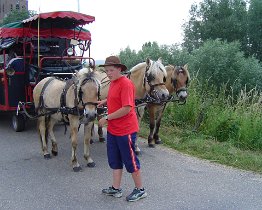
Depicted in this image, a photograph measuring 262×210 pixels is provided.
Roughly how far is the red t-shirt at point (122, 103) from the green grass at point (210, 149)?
2.65 meters

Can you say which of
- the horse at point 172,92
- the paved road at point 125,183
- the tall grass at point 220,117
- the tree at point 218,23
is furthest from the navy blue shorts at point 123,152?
the tree at point 218,23

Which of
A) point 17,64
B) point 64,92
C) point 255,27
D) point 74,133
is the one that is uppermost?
point 255,27

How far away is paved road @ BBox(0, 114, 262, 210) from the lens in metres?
4.60

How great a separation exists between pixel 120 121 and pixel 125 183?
4.39ft

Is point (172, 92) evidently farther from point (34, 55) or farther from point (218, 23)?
point (218, 23)

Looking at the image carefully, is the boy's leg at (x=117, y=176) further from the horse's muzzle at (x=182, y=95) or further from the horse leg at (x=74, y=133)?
the horse's muzzle at (x=182, y=95)

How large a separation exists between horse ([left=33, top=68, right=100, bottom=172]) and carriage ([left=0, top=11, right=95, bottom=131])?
139 centimetres

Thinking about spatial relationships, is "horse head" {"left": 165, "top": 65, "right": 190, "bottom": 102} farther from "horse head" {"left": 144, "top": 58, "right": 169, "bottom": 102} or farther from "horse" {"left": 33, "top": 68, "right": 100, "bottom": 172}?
"horse" {"left": 33, "top": 68, "right": 100, "bottom": 172}

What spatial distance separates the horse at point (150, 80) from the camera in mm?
6461

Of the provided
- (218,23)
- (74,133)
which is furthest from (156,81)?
(218,23)

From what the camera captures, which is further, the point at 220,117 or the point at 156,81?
the point at 220,117

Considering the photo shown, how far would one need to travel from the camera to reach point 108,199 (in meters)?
4.73

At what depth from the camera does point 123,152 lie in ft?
14.7

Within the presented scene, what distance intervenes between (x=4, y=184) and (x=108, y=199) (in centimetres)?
176
